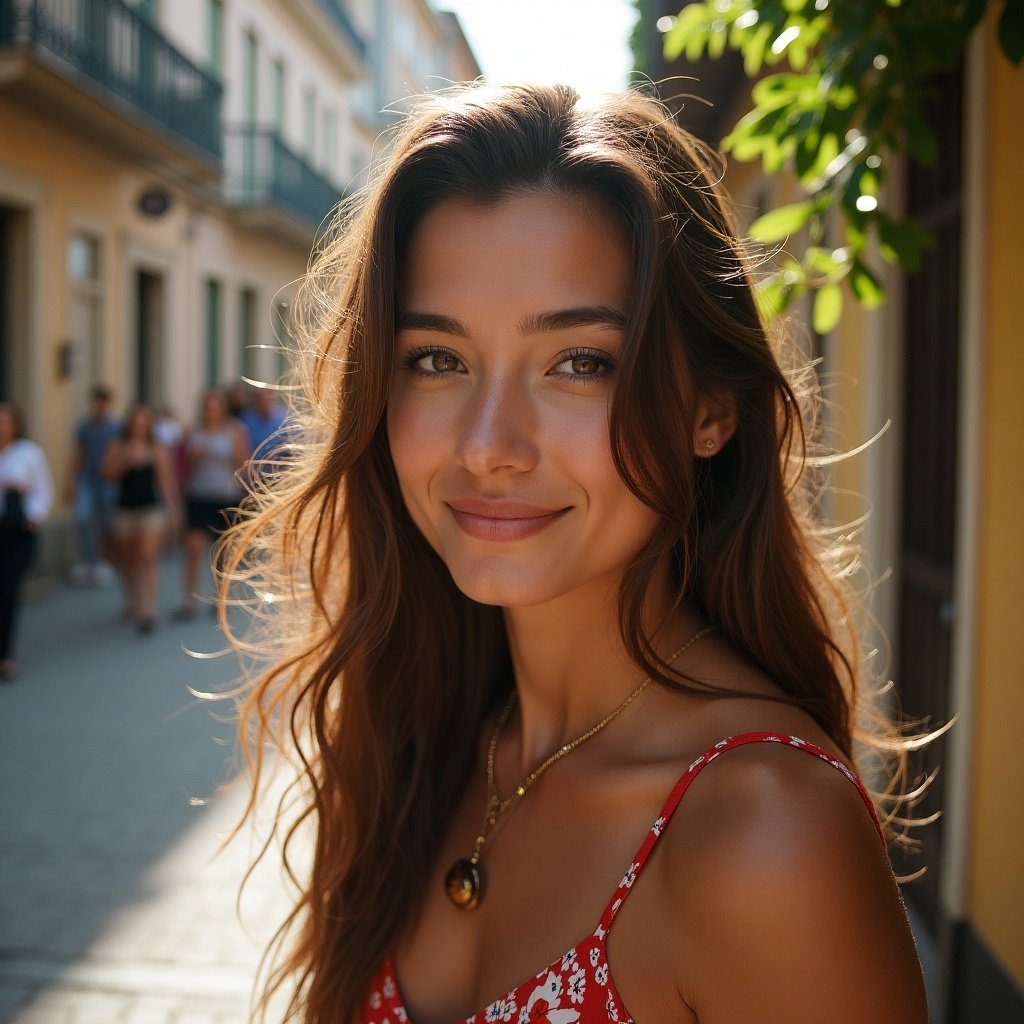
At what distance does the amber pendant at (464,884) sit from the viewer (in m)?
1.79

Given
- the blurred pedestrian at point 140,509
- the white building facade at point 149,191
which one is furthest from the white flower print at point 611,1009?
the blurred pedestrian at point 140,509

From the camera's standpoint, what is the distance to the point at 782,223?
2637 millimetres

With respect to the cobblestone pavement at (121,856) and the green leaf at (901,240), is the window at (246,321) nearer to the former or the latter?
the cobblestone pavement at (121,856)

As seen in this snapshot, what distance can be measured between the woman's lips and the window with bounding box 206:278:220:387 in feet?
57.9

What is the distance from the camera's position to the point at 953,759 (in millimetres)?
3436

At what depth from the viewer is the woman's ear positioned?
5.71 ft

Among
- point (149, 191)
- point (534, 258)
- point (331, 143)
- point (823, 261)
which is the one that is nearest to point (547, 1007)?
point (534, 258)

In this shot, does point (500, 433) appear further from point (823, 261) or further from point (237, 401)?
point (237, 401)

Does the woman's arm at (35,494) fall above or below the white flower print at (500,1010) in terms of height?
below

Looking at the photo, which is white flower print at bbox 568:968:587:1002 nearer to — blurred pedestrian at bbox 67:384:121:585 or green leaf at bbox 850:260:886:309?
green leaf at bbox 850:260:886:309

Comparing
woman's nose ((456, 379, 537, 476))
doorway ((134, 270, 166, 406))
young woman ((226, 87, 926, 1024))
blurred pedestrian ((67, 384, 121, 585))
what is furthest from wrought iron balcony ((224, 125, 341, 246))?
woman's nose ((456, 379, 537, 476))

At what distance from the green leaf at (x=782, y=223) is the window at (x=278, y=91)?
1998cm

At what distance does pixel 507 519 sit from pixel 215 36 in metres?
18.5

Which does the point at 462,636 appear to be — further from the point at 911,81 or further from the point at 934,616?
the point at 934,616
